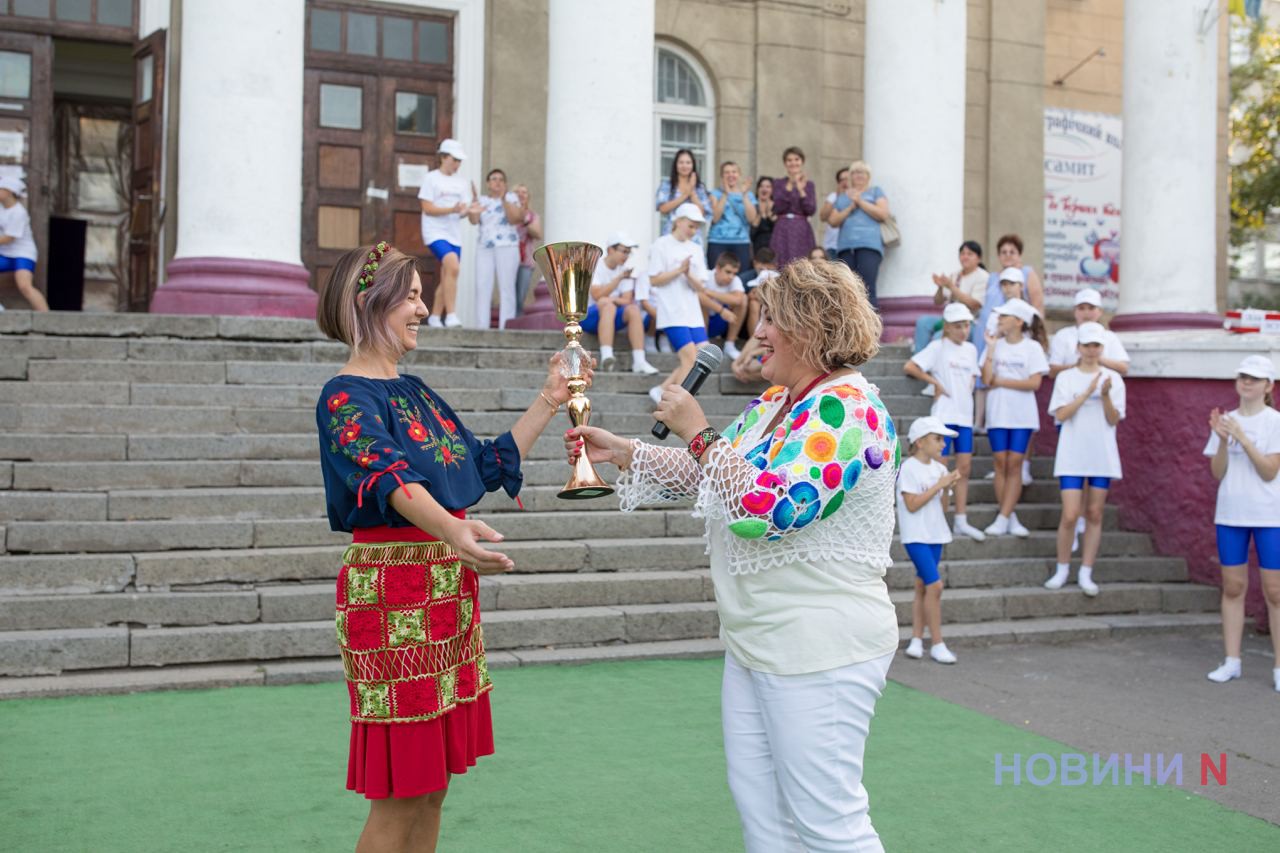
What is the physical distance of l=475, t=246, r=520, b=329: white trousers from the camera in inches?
535

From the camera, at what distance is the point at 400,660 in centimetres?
355

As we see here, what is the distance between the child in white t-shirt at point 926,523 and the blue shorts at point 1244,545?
5.85ft

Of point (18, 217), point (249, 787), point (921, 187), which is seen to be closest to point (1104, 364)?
point (921, 187)

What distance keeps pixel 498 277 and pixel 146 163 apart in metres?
4.14

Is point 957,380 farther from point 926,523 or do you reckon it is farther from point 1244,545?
point 1244,545

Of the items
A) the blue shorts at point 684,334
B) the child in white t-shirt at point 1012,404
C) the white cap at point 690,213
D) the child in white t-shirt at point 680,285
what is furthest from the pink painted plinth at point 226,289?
the child in white t-shirt at point 1012,404

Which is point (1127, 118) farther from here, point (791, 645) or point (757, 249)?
point (791, 645)

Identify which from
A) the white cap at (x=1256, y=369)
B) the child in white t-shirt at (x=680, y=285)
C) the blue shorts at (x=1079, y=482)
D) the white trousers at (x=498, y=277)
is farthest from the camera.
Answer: the white trousers at (x=498, y=277)

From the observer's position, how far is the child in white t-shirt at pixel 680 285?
1152cm

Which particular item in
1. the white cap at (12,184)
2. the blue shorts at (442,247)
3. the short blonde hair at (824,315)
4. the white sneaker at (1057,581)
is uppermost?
the white cap at (12,184)

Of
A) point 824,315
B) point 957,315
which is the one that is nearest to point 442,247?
point 957,315

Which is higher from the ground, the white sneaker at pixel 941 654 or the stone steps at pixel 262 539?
the stone steps at pixel 262 539

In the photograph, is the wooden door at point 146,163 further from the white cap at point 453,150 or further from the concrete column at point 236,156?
the white cap at point 453,150

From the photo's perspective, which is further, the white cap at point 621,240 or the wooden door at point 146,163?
the wooden door at point 146,163
